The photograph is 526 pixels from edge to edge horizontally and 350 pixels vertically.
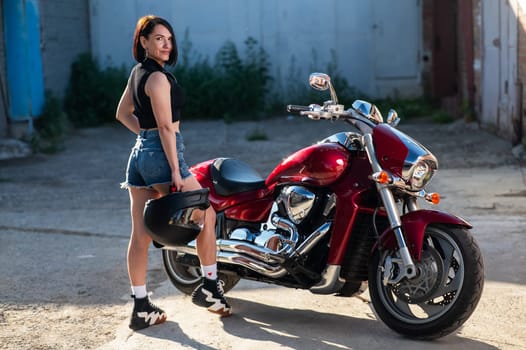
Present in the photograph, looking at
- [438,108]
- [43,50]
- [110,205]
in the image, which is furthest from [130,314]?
[438,108]

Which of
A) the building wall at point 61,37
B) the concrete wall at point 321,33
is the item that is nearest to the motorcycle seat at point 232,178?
the building wall at point 61,37

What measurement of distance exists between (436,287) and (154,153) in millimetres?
1553

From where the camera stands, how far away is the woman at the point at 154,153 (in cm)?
437

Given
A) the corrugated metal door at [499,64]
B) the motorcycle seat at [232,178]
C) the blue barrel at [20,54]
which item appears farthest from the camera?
the blue barrel at [20,54]

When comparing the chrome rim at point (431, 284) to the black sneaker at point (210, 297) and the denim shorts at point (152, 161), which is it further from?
the denim shorts at point (152, 161)

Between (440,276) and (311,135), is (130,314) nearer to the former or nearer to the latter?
(440,276)

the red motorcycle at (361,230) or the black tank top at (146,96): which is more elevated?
the black tank top at (146,96)

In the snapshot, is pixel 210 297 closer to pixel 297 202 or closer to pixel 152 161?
pixel 297 202

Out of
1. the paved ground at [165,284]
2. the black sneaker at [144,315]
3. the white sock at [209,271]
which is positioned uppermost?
the white sock at [209,271]

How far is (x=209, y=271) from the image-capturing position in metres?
4.71

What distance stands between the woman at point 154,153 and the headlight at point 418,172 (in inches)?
43.0

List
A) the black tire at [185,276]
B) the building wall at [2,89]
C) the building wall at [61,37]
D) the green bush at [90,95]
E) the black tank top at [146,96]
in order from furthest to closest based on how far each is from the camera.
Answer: the green bush at [90,95]
the building wall at [61,37]
the building wall at [2,89]
the black tire at [185,276]
the black tank top at [146,96]

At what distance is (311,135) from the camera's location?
12820 mm

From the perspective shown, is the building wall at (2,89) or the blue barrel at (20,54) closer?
Result: the building wall at (2,89)
